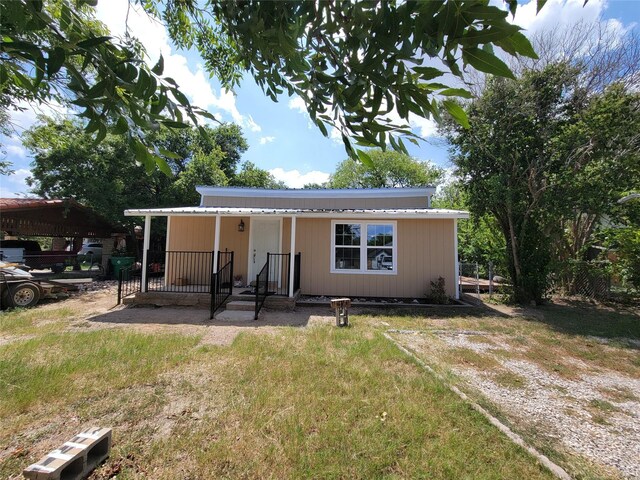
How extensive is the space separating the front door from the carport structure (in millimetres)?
8960

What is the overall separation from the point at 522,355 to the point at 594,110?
25.1ft

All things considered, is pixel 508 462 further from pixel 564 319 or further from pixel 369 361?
pixel 564 319

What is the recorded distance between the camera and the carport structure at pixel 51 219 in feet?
37.3

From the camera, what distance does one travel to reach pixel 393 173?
102 ft

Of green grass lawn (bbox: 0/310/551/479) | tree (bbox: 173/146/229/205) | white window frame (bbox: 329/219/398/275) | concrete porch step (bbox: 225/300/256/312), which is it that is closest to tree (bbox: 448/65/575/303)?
white window frame (bbox: 329/219/398/275)

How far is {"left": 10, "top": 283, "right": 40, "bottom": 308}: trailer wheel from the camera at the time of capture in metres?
7.55

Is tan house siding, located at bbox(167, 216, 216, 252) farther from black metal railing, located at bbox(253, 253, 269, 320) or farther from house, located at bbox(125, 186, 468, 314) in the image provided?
black metal railing, located at bbox(253, 253, 269, 320)

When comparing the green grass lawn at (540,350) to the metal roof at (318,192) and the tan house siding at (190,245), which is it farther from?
the tan house siding at (190,245)

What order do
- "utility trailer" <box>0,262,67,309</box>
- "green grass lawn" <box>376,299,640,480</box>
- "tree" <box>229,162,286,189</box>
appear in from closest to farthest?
"green grass lawn" <box>376,299,640,480</box>
"utility trailer" <box>0,262,67,309</box>
"tree" <box>229,162,286,189</box>

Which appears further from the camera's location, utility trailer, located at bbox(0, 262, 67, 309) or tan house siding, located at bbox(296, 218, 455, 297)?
tan house siding, located at bbox(296, 218, 455, 297)

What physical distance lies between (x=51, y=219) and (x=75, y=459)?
14793 mm

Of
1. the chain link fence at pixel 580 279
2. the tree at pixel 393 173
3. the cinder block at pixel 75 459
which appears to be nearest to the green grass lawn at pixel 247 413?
the cinder block at pixel 75 459

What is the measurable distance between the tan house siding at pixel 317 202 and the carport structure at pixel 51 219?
21.6 ft

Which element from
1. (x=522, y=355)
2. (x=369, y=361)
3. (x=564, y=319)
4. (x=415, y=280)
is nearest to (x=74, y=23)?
(x=369, y=361)
